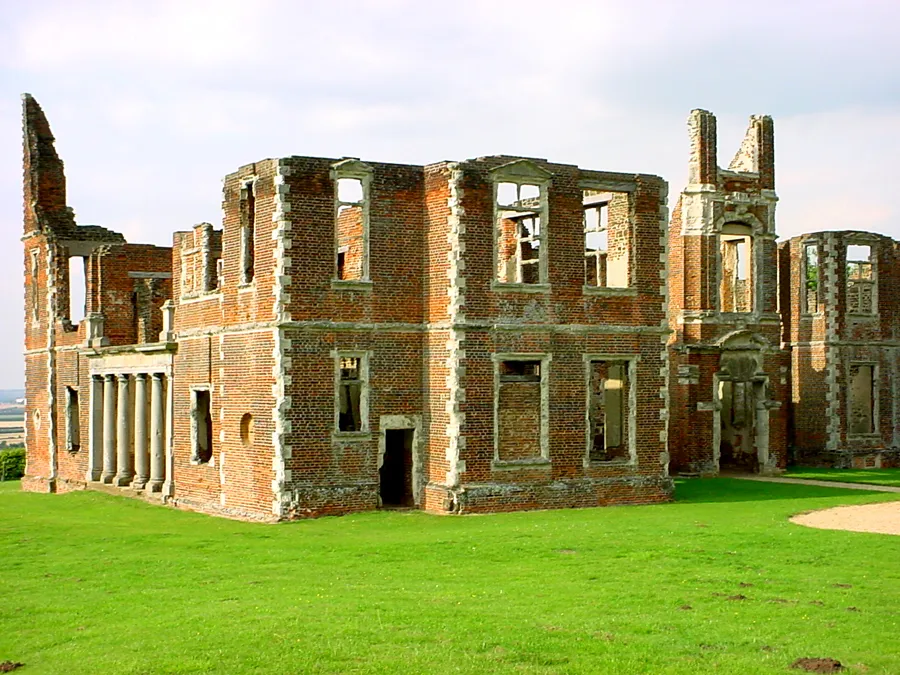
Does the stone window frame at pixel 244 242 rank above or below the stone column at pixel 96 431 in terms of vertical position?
above

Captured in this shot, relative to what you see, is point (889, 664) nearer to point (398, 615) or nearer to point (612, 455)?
point (398, 615)

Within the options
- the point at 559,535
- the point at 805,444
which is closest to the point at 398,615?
the point at 559,535

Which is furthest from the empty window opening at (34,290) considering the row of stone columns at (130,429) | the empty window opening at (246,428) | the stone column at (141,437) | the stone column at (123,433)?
the empty window opening at (246,428)

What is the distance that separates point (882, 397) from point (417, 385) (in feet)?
64.0

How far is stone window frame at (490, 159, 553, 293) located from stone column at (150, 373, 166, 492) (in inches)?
399

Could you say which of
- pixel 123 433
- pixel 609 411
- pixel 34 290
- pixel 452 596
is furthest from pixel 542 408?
pixel 34 290

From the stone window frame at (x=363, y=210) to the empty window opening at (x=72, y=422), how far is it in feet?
52.3

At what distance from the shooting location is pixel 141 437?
33500 mm

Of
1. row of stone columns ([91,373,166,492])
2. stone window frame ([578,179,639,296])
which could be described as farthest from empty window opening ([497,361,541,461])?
row of stone columns ([91,373,166,492])

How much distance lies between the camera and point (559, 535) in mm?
21594

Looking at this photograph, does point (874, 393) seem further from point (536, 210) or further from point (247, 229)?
point (247, 229)

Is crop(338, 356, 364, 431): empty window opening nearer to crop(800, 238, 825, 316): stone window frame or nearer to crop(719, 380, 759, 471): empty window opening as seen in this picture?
crop(719, 380, 759, 471): empty window opening

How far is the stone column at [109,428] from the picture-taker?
117ft

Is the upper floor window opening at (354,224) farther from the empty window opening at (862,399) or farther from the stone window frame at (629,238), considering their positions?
the empty window opening at (862,399)
